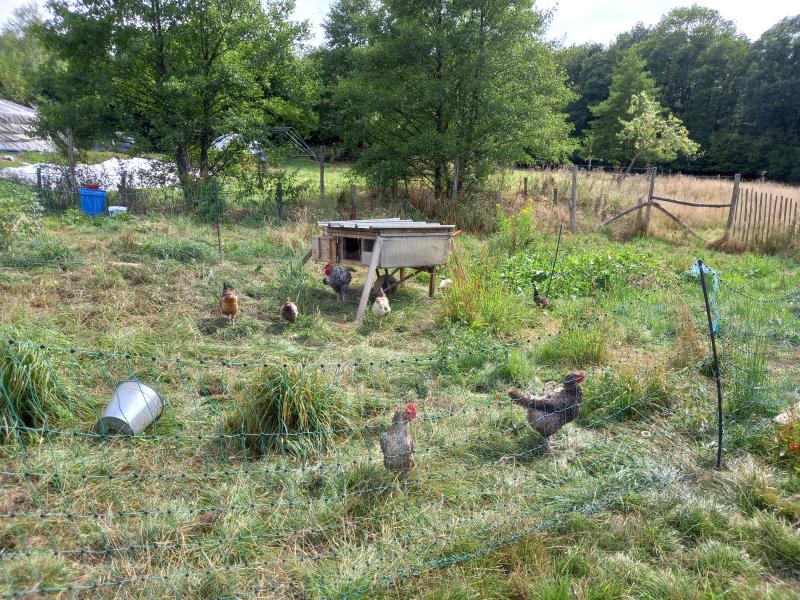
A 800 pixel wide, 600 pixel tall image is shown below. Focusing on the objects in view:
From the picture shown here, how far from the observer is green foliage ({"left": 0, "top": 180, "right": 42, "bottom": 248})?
767cm

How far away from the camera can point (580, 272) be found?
8.54 meters

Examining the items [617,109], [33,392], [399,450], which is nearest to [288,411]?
[399,450]

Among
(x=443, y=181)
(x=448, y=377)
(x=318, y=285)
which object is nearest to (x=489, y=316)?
(x=448, y=377)

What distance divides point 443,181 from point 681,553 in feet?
42.7

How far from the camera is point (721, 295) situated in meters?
7.18

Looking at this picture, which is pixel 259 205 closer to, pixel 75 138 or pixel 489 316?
pixel 75 138

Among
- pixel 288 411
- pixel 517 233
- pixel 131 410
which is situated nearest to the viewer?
pixel 131 410

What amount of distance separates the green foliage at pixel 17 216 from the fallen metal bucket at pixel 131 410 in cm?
534

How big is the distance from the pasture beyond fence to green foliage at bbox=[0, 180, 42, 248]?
14.5 feet

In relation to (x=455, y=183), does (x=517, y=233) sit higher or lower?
lower

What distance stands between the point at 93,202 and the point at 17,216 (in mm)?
3430

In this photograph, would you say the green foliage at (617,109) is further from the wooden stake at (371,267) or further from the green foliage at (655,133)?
the wooden stake at (371,267)

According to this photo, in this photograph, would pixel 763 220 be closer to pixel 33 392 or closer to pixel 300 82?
pixel 300 82

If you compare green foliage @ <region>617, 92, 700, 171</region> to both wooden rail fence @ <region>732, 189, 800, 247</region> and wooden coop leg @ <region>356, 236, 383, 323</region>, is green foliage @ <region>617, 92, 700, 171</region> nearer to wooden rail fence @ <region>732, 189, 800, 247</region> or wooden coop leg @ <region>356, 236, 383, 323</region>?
wooden rail fence @ <region>732, 189, 800, 247</region>
